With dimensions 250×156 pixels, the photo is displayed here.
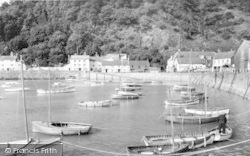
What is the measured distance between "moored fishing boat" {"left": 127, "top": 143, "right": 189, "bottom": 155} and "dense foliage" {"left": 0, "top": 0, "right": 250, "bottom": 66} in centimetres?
9492

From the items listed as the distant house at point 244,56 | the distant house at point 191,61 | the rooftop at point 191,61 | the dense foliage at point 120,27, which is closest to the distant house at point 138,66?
the dense foliage at point 120,27

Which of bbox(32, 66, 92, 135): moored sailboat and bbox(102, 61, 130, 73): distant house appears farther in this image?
bbox(102, 61, 130, 73): distant house

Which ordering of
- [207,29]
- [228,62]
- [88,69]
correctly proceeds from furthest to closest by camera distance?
1. [207,29]
2. [88,69]
3. [228,62]

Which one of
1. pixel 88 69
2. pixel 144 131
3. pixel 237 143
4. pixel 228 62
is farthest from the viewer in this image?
pixel 88 69

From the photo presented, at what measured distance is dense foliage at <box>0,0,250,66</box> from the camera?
13000cm

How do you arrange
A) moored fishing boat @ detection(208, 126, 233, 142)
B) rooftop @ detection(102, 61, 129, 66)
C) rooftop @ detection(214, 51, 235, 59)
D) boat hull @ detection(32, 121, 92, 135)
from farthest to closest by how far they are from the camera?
rooftop @ detection(102, 61, 129, 66), rooftop @ detection(214, 51, 235, 59), boat hull @ detection(32, 121, 92, 135), moored fishing boat @ detection(208, 126, 233, 142)

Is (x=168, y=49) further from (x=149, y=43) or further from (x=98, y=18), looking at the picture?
(x=98, y=18)

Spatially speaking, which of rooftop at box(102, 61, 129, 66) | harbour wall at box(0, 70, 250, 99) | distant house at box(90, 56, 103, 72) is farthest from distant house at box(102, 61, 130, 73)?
harbour wall at box(0, 70, 250, 99)

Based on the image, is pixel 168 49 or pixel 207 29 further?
pixel 207 29

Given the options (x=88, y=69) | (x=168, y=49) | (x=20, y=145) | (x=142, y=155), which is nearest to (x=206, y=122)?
(x=142, y=155)

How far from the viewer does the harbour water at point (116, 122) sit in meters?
27.5

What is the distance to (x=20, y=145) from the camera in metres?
21.9

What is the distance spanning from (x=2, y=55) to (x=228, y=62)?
81926 mm

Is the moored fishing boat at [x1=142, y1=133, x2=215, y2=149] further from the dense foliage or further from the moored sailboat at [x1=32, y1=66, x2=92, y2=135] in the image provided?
the dense foliage
